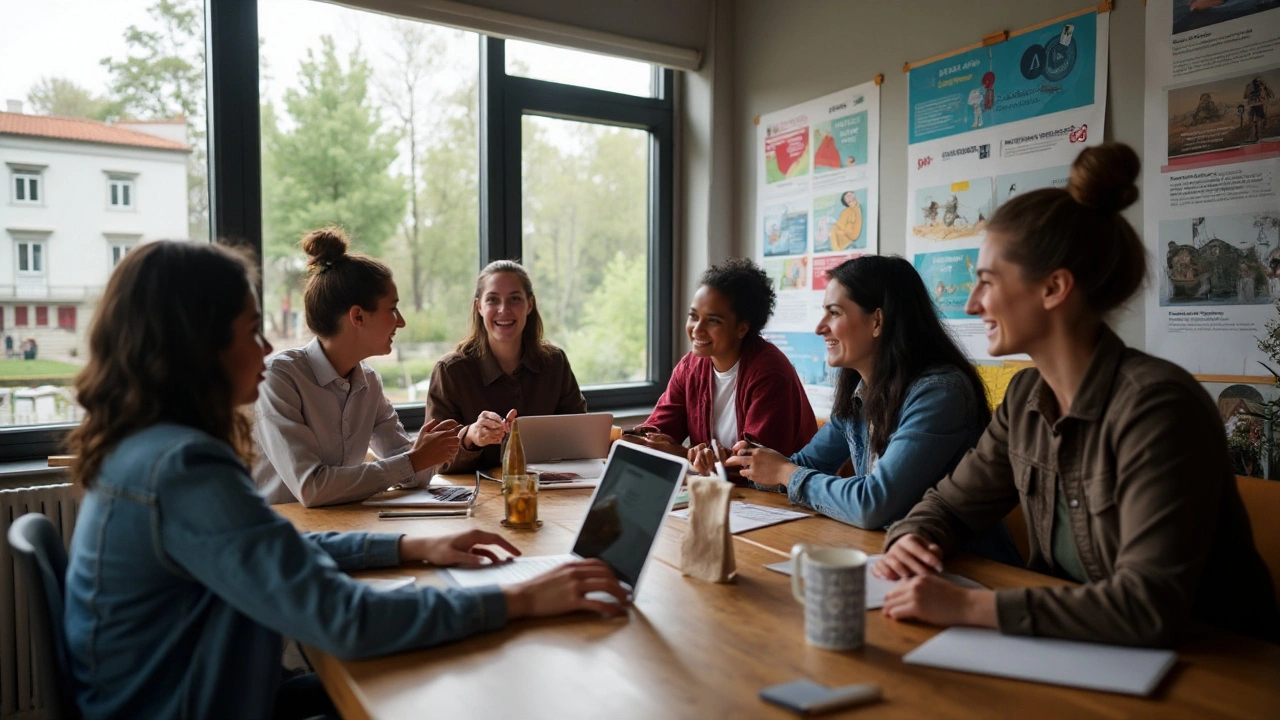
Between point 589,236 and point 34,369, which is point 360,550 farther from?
point 589,236

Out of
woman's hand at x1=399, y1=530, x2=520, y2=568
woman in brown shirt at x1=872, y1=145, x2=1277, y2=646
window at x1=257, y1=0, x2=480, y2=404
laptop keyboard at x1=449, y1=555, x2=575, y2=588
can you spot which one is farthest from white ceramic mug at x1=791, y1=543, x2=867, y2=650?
window at x1=257, y1=0, x2=480, y2=404

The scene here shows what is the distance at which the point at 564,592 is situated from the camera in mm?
1187

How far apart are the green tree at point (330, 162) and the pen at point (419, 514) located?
5.47ft

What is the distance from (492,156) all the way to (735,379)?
1.57 metres

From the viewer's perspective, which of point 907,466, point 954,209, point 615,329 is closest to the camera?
point 907,466

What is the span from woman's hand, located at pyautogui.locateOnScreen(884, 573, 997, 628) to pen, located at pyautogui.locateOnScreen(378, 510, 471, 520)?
3.30 feet

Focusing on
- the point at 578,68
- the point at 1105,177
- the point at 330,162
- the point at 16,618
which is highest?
the point at 578,68

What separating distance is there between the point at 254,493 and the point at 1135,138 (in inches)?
96.6

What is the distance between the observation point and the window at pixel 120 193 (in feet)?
9.29

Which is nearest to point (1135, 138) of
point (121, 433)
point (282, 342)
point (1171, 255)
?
point (1171, 255)

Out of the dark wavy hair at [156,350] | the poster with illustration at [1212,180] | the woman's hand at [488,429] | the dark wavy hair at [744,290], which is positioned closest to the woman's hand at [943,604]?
the dark wavy hair at [156,350]

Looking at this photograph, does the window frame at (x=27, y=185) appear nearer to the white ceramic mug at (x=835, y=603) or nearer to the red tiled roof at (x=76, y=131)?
the red tiled roof at (x=76, y=131)

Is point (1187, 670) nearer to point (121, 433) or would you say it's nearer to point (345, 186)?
point (121, 433)

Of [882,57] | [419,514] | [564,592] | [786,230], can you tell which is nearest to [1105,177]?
[564,592]
